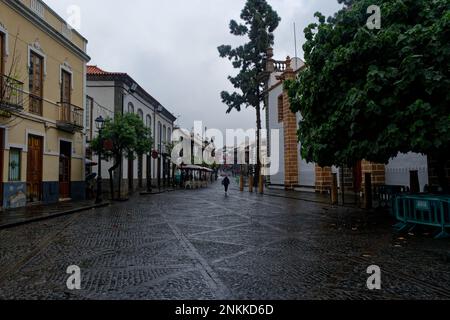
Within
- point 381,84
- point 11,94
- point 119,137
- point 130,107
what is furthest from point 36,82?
point 130,107

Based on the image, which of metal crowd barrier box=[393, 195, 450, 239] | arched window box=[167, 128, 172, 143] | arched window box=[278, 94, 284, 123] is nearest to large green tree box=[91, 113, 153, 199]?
arched window box=[278, 94, 284, 123]

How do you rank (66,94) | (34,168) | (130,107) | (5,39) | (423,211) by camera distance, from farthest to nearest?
(130,107) → (66,94) → (34,168) → (5,39) → (423,211)

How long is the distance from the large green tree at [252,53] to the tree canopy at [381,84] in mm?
23060

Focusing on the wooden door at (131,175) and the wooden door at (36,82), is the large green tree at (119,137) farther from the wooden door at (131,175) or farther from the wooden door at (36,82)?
the wooden door at (131,175)

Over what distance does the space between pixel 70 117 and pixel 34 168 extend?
11.4ft

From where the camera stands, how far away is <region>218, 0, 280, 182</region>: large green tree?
33000mm

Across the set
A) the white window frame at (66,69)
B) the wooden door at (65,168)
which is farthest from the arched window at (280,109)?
the wooden door at (65,168)

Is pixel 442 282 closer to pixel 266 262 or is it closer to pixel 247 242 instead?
pixel 266 262

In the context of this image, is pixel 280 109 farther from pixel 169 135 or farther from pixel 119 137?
pixel 169 135

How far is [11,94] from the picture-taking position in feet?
42.3

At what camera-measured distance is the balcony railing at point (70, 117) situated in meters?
17.1

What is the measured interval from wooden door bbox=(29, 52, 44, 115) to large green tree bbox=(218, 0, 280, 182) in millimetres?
20346

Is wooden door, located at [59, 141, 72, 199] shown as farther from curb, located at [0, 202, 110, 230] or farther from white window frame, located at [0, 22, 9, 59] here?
white window frame, located at [0, 22, 9, 59]

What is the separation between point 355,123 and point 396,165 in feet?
31.5
